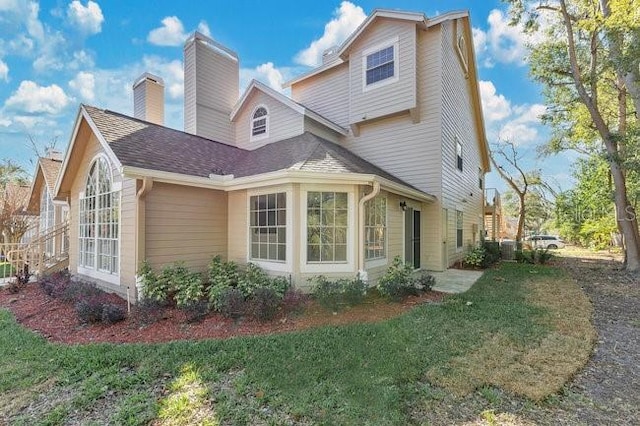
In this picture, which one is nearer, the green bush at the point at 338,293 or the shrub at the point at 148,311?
the shrub at the point at 148,311

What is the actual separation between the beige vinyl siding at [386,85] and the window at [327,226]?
187 inches

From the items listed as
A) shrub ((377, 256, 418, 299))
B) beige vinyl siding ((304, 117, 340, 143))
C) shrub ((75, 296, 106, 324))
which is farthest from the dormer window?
shrub ((75, 296, 106, 324))

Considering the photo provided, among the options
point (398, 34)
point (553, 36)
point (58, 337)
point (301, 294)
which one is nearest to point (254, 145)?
point (398, 34)

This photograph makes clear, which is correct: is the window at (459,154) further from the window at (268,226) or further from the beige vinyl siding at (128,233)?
the beige vinyl siding at (128,233)

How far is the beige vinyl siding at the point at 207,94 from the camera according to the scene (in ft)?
39.3

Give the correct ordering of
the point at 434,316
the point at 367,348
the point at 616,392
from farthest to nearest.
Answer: the point at 434,316 → the point at 367,348 → the point at 616,392

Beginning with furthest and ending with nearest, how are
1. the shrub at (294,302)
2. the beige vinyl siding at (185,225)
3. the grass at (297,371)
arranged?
the beige vinyl siding at (185,225) < the shrub at (294,302) < the grass at (297,371)

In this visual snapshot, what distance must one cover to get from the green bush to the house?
665 millimetres

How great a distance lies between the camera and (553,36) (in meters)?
13.3

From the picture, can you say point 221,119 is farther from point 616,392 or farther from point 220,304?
point 616,392

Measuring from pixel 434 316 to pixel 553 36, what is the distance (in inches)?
573

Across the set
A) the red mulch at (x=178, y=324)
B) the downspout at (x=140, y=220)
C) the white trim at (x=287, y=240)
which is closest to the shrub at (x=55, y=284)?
the red mulch at (x=178, y=324)

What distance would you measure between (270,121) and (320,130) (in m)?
1.88

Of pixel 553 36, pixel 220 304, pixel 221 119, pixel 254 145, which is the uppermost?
pixel 553 36
